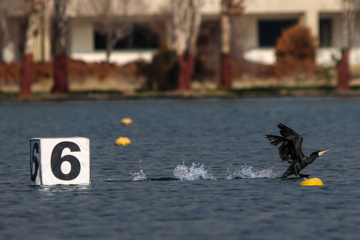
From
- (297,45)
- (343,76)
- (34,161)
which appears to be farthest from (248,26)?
(34,161)

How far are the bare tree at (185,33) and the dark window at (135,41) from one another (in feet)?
77.3

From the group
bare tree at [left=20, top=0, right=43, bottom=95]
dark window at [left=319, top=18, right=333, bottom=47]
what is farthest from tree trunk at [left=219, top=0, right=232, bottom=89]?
dark window at [left=319, top=18, right=333, bottom=47]

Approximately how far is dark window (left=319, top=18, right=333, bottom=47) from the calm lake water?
3947 cm

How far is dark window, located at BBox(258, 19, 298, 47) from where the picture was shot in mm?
74375

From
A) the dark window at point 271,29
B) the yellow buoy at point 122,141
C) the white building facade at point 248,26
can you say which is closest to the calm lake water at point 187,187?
the yellow buoy at point 122,141

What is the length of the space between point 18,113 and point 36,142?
72.6ft

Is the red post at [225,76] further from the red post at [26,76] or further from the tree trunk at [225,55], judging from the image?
the red post at [26,76]

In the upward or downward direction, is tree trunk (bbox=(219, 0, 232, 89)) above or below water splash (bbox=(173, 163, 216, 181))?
above

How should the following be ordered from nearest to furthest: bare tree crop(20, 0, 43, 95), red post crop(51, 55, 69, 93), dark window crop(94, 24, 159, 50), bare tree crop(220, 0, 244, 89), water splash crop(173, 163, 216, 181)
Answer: water splash crop(173, 163, 216, 181)
bare tree crop(20, 0, 43, 95)
red post crop(51, 55, 69, 93)
bare tree crop(220, 0, 244, 89)
dark window crop(94, 24, 159, 50)

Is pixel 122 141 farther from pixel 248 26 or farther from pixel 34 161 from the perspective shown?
pixel 248 26

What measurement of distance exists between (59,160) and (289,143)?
11.5 feet

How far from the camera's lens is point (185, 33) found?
49938 millimetres

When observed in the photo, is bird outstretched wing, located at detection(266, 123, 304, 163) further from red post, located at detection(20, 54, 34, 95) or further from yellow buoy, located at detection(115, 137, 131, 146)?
red post, located at detection(20, 54, 34, 95)

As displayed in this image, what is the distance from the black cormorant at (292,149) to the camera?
651 inches
